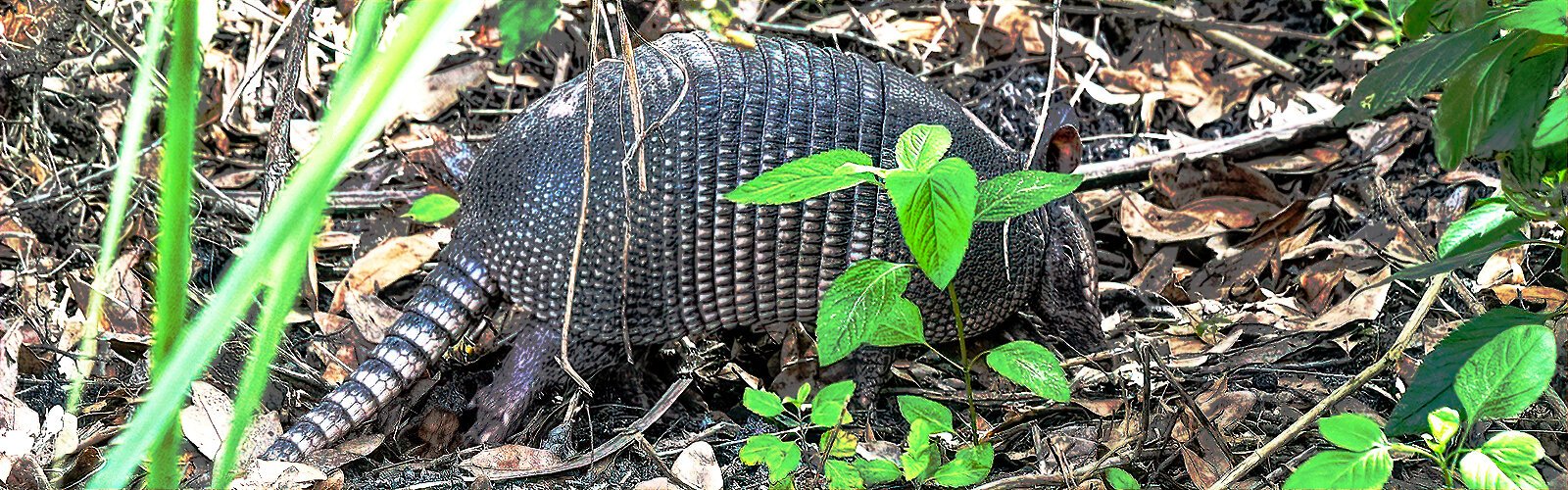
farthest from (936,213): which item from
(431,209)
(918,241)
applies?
(431,209)

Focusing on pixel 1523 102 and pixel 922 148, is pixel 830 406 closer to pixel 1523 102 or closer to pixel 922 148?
pixel 922 148

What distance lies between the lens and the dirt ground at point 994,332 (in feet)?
11.4

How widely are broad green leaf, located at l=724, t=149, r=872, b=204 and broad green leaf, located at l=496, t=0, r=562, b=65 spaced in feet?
2.47

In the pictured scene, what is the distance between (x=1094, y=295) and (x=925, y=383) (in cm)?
69

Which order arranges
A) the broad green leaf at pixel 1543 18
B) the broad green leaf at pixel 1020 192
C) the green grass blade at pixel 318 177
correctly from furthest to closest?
the broad green leaf at pixel 1020 192 → the broad green leaf at pixel 1543 18 → the green grass blade at pixel 318 177

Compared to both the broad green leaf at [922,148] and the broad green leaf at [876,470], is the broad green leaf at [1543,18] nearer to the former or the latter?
the broad green leaf at [922,148]

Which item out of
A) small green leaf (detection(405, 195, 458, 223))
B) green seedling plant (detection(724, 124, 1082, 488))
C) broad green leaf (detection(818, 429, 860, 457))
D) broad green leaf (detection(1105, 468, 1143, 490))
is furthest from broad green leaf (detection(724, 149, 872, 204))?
small green leaf (detection(405, 195, 458, 223))

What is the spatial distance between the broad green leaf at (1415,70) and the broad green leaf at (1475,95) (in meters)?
0.02

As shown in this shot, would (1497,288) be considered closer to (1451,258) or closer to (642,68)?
(1451,258)

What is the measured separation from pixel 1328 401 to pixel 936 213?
1.23 metres

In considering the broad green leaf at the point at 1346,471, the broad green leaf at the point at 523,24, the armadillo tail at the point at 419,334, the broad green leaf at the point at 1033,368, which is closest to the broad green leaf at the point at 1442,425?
the broad green leaf at the point at 1346,471

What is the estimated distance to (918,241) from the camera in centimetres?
225

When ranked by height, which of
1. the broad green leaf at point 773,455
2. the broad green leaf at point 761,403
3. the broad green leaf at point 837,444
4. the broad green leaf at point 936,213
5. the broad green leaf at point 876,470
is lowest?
the broad green leaf at point 837,444

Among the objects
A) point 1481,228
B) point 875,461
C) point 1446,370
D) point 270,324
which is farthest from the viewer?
point 875,461
